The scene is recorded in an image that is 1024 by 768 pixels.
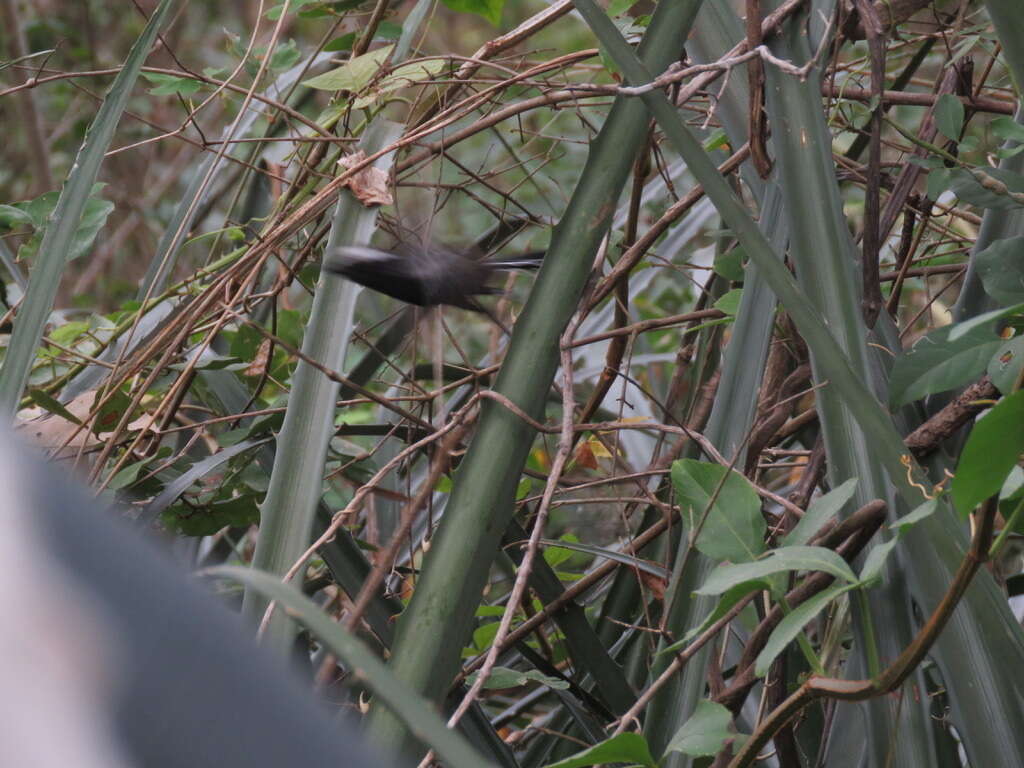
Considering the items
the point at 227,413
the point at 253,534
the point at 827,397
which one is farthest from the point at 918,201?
the point at 253,534

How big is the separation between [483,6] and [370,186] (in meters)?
0.27

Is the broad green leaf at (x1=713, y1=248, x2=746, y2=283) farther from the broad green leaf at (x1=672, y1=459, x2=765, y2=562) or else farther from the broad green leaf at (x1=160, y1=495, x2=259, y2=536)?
the broad green leaf at (x1=160, y1=495, x2=259, y2=536)

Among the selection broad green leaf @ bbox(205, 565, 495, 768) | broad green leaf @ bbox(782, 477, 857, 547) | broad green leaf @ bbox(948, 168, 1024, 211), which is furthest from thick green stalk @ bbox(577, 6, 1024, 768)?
broad green leaf @ bbox(205, 565, 495, 768)

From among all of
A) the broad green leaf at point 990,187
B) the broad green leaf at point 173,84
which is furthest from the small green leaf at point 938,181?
the broad green leaf at point 173,84

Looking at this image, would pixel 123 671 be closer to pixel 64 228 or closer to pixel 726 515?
pixel 726 515

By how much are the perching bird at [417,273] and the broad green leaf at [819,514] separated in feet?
0.89

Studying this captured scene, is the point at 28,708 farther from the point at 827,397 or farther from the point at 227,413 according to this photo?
the point at 227,413

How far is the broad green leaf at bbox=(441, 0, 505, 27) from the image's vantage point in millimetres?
871

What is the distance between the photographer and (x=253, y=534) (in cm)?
103

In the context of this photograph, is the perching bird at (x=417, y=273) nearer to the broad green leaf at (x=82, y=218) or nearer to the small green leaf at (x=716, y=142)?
the small green leaf at (x=716, y=142)

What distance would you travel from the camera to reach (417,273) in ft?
2.12

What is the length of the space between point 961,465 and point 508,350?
0.25m

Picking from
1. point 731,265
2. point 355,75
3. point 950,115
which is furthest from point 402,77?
point 950,115

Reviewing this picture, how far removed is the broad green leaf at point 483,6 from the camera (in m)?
0.87
